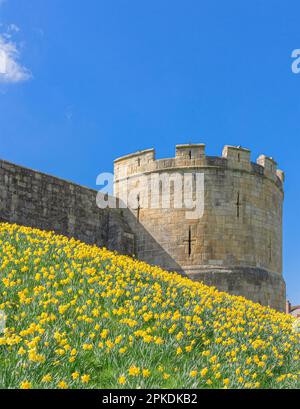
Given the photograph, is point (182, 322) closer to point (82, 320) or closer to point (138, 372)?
point (82, 320)

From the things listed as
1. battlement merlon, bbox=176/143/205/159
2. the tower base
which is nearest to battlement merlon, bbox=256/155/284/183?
battlement merlon, bbox=176/143/205/159

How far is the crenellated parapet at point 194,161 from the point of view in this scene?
19266mm

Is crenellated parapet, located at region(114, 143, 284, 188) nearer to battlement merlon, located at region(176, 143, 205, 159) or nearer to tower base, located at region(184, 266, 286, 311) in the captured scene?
battlement merlon, located at region(176, 143, 205, 159)

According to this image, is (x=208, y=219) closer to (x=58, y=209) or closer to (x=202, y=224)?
(x=202, y=224)

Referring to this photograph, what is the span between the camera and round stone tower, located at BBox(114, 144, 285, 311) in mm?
18734

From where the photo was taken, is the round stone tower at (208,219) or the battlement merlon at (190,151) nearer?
the round stone tower at (208,219)

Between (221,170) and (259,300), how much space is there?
15.3ft

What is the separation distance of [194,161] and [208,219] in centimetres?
209

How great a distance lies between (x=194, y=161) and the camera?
63.1 feet

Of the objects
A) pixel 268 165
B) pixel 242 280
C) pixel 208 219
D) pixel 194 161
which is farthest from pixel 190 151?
pixel 242 280

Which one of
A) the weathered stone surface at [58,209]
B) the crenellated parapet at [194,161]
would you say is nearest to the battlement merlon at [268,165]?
the crenellated parapet at [194,161]

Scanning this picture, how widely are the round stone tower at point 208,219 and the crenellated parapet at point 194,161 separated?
0.11 feet

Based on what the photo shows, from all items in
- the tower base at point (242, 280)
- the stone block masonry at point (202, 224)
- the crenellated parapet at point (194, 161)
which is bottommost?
the tower base at point (242, 280)

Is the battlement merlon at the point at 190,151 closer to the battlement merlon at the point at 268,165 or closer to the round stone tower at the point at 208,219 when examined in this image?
the round stone tower at the point at 208,219
